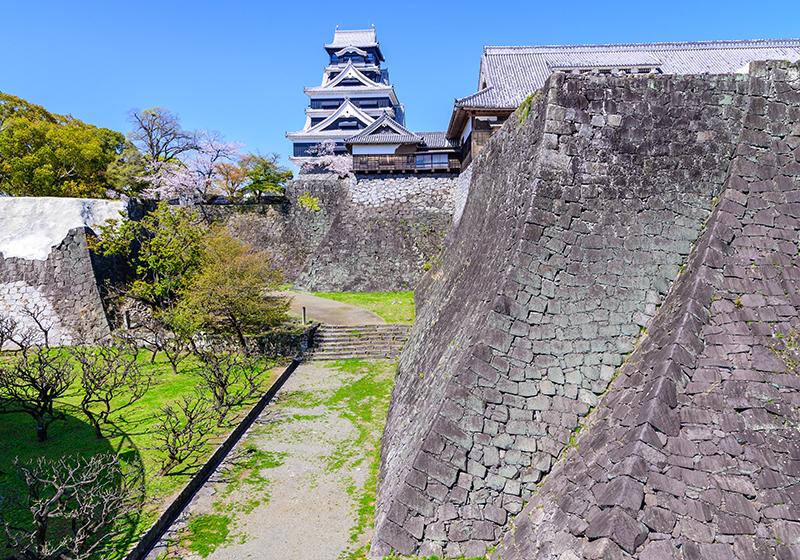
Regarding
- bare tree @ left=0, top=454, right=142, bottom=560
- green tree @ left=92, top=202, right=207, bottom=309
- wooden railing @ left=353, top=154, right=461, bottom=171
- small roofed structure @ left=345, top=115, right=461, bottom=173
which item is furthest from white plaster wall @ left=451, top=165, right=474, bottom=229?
bare tree @ left=0, top=454, right=142, bottom=560

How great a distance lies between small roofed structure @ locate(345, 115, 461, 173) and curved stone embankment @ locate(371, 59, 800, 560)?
18716mm

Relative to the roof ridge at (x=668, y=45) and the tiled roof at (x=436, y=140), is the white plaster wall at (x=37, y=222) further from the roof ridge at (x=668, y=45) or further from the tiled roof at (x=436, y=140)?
the roof ridge at (x=668, y=45)

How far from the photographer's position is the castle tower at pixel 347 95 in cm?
4238

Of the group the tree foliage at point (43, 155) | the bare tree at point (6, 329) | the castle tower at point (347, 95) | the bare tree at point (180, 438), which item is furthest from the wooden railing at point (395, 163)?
the bare tree at point (180, 438)

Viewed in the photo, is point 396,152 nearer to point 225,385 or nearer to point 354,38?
point 225,385

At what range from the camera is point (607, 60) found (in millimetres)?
24469

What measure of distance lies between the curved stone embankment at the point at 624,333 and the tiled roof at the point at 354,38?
50.9 meters

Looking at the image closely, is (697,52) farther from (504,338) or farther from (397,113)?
(397,113)

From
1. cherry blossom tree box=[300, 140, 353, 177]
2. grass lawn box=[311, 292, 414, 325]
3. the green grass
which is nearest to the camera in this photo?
the green grass

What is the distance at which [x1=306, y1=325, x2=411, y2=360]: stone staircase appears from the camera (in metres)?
16.0

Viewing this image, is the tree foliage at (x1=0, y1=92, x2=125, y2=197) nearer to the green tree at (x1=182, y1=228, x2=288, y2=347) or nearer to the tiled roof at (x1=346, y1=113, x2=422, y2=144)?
the green tree at (x1=182, y1=228, x2=288, y2=347)

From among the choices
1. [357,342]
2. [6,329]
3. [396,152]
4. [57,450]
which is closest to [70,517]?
[57,450]

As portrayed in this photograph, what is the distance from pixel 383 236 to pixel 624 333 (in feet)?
62.3

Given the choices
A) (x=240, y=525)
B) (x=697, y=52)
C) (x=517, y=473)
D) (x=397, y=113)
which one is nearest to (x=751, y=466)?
(x=517, y=473)
